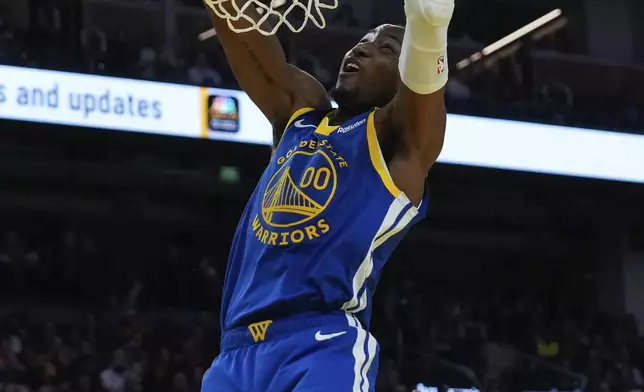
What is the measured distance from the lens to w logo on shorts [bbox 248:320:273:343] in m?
2.72

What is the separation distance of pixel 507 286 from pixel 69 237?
253 inches

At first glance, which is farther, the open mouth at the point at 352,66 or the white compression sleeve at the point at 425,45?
the open mouth at the point at 352,66

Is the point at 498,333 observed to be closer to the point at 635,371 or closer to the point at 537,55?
the point at 635,371

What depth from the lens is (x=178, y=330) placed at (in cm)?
1063

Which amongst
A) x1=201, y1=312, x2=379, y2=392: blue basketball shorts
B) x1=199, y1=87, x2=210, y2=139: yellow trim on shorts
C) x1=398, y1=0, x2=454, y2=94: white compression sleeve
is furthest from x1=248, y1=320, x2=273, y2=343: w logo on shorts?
x1=199, y1=87, x2=210, y2=139: yellow trim on shorts

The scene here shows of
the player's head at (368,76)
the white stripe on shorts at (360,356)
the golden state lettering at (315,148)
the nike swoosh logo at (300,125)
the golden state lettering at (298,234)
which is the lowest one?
the white stripe on shorts at (360,356)

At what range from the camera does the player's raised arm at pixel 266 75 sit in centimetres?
312

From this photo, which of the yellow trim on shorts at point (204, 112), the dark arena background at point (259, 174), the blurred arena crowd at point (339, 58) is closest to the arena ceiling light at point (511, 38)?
the dark arena background at point (259, 174)

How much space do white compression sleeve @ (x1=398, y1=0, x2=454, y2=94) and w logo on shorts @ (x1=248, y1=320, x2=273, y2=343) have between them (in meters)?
0.67

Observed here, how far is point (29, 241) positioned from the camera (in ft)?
40.9

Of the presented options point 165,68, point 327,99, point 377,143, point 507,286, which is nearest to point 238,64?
point 327,99

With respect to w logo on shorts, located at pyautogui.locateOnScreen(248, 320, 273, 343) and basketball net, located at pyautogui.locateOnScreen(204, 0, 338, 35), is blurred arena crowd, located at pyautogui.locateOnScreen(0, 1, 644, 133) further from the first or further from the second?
w logo on shorts, located at pyautogui.locateOnScreen(248, 320, 273, 343)

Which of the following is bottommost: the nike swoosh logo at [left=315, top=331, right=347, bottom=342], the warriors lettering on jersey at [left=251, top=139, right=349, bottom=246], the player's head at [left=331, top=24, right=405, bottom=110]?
the nike swoosh logo at [left=315, top=331, right=347, bottom=342]

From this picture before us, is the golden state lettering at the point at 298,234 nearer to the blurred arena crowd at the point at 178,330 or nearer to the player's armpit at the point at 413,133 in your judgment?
the player's armpit at the point at 413,133
